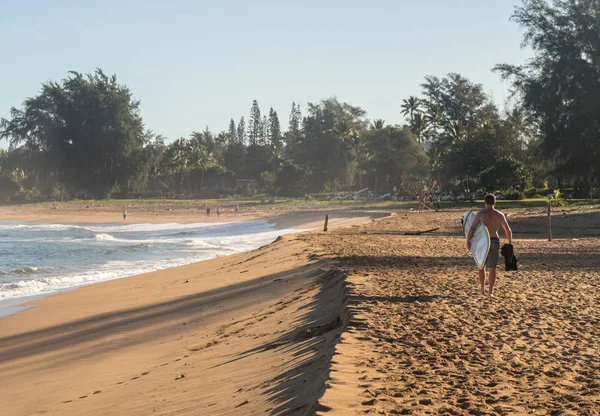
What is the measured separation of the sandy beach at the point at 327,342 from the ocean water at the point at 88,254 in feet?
10.6

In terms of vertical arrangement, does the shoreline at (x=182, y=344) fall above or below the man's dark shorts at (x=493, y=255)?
below

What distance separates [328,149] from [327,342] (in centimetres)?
8908

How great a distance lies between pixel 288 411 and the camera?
189 inches

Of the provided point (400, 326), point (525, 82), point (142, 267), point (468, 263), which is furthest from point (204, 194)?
point (400, 326)

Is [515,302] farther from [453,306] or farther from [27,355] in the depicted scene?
[27,355]

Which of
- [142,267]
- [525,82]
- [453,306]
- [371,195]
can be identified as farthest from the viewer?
[371,195]

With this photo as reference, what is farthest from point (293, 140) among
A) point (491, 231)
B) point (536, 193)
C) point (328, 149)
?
point (491, 231)

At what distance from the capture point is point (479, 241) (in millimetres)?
9984

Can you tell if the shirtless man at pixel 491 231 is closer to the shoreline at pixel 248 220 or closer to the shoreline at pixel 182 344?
the shoreline at pixel 182 344

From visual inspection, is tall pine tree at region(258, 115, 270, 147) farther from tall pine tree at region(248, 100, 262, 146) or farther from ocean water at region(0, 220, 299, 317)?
ocean water at region(0, 220, 299, 317)

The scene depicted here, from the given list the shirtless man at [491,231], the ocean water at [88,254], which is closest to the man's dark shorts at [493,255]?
the shirtless man at [491,231]

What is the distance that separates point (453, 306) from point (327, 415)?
4861mm

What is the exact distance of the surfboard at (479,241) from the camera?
379 inches

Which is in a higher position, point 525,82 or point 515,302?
point 525,82
